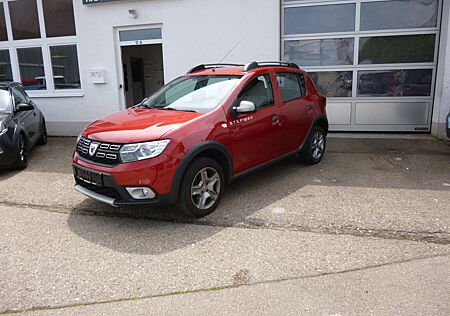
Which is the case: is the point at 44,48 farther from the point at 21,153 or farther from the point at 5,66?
the point at 21,153

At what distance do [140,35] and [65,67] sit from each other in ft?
7.51

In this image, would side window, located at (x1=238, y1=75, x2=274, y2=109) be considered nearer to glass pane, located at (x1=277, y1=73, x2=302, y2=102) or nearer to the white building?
glass pane, located at (x1=277, y1=73, x2=302, y2=102)

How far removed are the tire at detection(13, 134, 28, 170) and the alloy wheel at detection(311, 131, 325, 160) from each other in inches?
196

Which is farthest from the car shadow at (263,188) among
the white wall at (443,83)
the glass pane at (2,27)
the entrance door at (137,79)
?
the glass pane at (2,27)

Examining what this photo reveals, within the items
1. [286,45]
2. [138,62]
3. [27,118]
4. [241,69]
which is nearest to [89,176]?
[241,69]

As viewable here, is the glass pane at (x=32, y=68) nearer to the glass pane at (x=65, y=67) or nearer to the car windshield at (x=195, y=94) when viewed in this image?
the glass pane at (x=65, y=67)

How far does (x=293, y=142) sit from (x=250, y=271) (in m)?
2.92

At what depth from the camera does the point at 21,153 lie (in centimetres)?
665

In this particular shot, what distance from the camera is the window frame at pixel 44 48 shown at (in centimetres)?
966

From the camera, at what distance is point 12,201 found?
203 inches

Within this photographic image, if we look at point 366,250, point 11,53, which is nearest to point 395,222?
point 366,250

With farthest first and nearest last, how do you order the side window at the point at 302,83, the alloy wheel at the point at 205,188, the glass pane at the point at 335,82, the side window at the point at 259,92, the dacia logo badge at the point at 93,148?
1. the glass pane at the point at 335,82
2. the side window at the point at 302,83
3. the side window at the point at 259,92
4. the alloy wheel at the point at 205,188
5. the dacia logo badge at the point at 93,148

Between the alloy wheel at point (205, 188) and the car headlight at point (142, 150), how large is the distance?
55 centimetres

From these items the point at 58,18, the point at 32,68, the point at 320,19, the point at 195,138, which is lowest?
the point at 195,138
